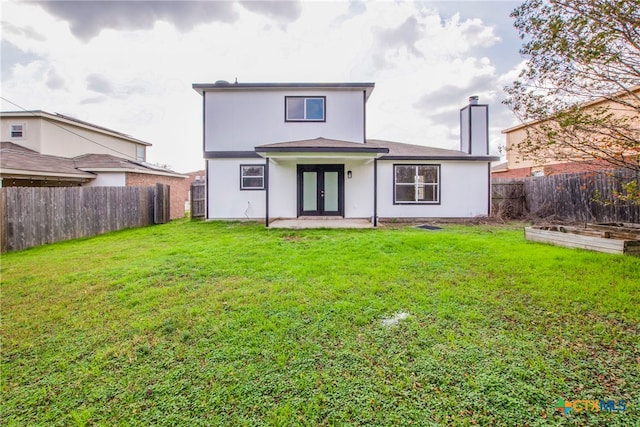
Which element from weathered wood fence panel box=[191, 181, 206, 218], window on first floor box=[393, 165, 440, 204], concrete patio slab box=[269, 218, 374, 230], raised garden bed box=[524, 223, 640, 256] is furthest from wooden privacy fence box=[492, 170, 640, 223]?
weathered wood fence panel box=[191, 181, 206, 218]

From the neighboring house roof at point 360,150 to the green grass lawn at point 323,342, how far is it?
5.08 metres

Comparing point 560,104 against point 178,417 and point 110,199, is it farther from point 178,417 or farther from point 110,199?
point 110,199

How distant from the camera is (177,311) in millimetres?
3562

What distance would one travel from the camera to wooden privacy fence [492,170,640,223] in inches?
368

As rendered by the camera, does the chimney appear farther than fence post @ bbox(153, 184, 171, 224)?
No

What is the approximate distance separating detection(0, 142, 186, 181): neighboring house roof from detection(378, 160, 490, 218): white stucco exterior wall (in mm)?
11949

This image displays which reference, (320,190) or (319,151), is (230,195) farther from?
(319,151)

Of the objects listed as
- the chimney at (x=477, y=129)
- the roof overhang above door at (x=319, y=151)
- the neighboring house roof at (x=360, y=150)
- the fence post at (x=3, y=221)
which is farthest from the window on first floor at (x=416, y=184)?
the fence post at (x=3, y=221)

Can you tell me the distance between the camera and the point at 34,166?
11.8 meters

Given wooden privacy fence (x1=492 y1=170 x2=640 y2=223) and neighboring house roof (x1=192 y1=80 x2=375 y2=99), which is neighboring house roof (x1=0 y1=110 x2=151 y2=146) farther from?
wooden privacy fence (x1=492 y1=170 x2=640 y2=223)

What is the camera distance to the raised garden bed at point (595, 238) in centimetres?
552

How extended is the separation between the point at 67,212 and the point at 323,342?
9.95m

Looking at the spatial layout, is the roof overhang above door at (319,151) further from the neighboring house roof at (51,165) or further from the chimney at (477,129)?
the neighboring house roof at (51,165)

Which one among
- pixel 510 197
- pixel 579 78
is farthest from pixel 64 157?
pixel 510 197
